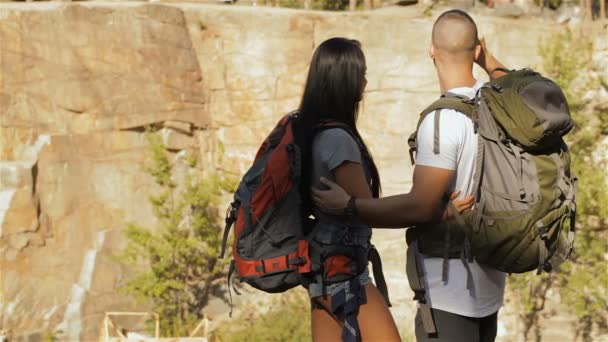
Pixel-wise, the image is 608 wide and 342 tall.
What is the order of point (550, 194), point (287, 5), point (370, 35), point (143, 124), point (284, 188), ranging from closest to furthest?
point (550, 194) < point (284, 188) < point (370, 35) < point (143, 124) < point (287, 5)

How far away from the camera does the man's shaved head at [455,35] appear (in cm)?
284

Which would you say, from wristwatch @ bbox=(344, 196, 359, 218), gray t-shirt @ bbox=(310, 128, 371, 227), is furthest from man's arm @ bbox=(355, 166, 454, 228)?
gray t-shirt @ bbox=(310, 128, 371, 227)

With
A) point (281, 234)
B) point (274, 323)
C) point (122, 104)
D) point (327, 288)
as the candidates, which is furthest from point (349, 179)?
point (122, 104)

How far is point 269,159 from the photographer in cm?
306

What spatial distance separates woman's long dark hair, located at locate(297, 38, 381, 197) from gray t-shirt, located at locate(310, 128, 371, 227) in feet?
0.09

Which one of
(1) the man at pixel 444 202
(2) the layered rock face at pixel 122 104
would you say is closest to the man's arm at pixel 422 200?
(1) the man at pixel 444 202

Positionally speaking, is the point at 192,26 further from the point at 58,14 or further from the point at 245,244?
the point at 245,244

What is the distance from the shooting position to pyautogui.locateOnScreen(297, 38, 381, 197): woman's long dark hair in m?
3.05

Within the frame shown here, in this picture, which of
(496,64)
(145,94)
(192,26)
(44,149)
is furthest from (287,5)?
(496,64)

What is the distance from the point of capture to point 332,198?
2.96m

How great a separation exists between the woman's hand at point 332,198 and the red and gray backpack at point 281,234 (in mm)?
99

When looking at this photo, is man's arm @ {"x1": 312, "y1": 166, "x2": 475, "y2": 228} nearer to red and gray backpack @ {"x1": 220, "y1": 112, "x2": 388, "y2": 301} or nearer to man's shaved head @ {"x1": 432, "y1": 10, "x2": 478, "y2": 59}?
red and gray backpack @ {"x1": 220, "y1": 112, "x2": 388, "y2": 301}

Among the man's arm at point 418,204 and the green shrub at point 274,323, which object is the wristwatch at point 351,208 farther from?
the green shrub at point 274,323

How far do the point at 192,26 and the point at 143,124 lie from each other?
1.90m
